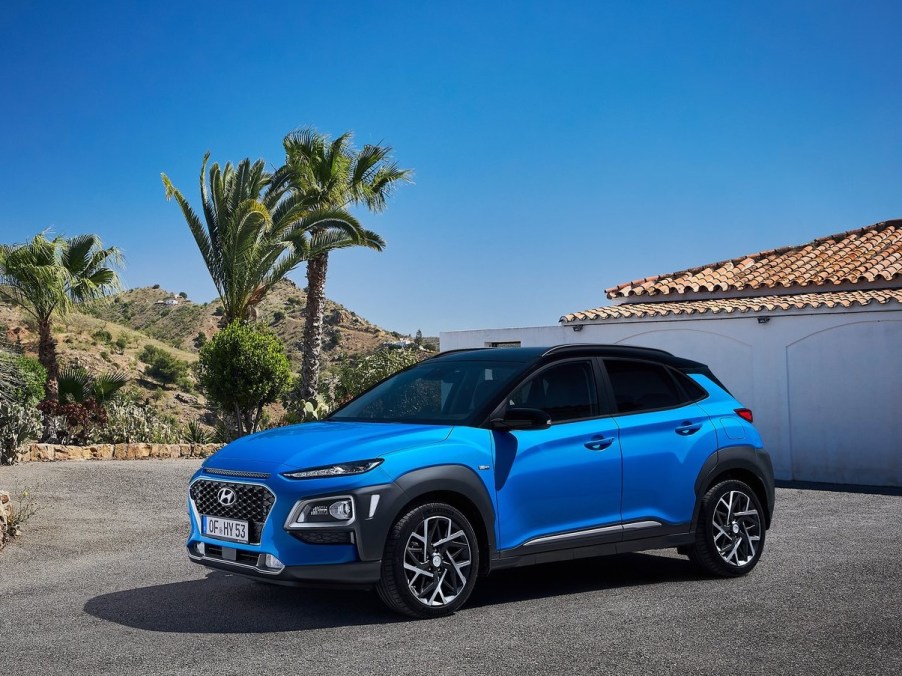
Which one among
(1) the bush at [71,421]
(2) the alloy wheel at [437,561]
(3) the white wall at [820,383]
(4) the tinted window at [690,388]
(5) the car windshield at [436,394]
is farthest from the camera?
(1) the bush at [71,421]

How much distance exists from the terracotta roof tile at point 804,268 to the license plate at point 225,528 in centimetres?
1754

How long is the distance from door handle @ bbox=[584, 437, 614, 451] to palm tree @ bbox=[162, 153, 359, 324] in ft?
61.7

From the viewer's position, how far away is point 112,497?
14.1 m

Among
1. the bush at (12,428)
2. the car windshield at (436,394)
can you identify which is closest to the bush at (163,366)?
the bush at (12,428)

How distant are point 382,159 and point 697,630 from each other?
23086 millimetres

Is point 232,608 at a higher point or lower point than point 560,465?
lower

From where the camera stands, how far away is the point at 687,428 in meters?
7.98

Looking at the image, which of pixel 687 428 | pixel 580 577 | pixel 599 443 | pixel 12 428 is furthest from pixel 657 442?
pixel 12 428

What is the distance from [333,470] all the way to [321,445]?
30 centimetres

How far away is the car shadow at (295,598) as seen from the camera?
6539 mm

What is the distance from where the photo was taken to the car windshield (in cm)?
718

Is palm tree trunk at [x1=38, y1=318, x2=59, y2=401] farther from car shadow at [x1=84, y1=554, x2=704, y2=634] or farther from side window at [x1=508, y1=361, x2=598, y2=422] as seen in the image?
side window at [x1=508, y1=361, x2=598, y2=422]

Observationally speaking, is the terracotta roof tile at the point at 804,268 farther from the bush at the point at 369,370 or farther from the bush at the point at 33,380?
the bush at the point at 33,380

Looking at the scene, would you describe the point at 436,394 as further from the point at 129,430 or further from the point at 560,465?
the point at 129,430
